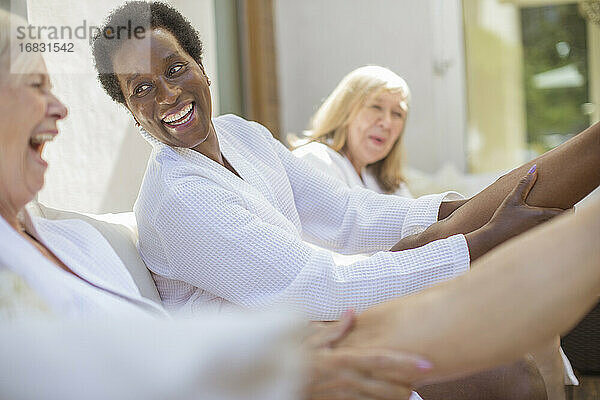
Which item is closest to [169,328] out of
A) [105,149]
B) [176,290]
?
[176,290]

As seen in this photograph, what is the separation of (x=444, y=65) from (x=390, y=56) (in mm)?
332

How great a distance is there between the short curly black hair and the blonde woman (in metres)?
1.11

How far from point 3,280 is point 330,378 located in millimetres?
374

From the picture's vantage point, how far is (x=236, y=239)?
1277 millimetres

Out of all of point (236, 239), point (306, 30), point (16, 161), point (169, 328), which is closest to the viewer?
point (169, 328)

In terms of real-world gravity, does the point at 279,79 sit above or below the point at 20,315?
above

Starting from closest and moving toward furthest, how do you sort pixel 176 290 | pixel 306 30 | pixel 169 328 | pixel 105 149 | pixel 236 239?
1. pixel 169 328
2. pixel 236 239
3. pixel 176 290
4. pixel 105 149
5. pixel 306 30

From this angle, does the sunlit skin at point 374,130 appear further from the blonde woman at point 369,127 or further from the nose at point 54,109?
the nose at point 54,109

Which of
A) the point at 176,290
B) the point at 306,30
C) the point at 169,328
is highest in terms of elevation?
the point at 306,30

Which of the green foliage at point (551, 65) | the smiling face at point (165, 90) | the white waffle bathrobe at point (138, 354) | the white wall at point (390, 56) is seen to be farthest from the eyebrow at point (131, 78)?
the green foliage at point (551, 65)

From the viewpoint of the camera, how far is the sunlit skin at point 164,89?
138 cm

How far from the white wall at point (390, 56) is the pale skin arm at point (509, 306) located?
11.8ft

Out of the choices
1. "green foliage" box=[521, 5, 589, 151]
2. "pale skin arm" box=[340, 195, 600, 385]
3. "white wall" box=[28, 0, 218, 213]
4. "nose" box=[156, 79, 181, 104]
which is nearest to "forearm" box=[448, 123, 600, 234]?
"pale skin arm" box=[340, 195, 600, 385]

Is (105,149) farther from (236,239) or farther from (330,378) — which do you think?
(330,378)
